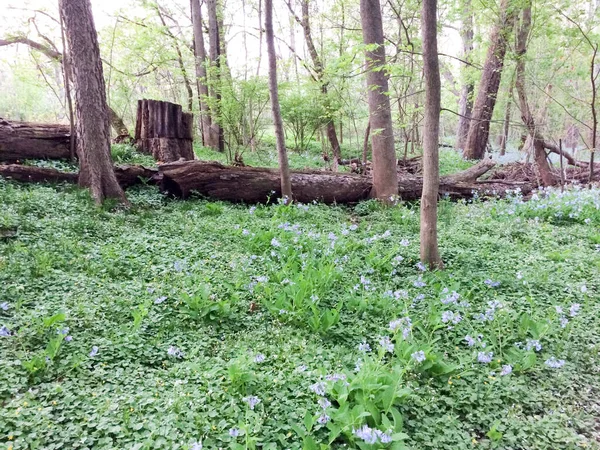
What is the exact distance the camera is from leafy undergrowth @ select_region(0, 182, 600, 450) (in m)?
1.97

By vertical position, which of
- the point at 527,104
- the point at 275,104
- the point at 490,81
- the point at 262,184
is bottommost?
the point at 262,184

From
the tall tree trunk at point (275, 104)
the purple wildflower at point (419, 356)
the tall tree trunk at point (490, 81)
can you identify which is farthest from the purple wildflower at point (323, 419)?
the tall tree trunk at point (490, 81)

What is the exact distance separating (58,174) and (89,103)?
53.1 inches

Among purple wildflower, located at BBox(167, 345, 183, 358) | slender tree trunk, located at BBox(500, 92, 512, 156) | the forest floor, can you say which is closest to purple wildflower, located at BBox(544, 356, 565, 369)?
the forest floor

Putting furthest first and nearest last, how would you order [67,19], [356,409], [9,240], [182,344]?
[67,19]
[9,240]
[182,344]
[356,409]

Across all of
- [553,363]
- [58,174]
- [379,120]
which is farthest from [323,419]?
[58,174]

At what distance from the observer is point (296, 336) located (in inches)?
110

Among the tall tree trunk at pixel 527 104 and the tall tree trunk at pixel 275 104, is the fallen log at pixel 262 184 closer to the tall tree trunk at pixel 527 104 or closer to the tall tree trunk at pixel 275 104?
the tall tree trunk at pixel 275 104

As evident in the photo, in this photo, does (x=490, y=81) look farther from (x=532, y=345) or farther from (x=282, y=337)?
(x=282, y=337)

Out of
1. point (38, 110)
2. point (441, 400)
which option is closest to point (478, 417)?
point (441, 400)

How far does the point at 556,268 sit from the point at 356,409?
3145 millimetres

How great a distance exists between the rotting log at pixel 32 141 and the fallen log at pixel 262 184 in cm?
203

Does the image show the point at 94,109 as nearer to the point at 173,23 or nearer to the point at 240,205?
the point at 240,205

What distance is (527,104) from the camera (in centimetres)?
743
